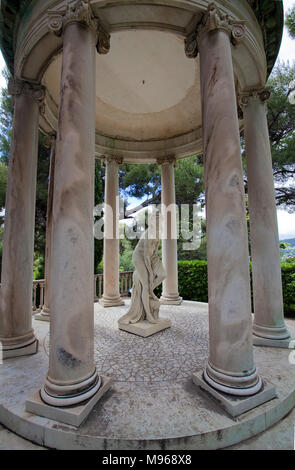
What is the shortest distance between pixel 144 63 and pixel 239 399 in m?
10.6

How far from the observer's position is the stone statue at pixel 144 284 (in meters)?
7.94

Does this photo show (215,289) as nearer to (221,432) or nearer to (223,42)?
(221,432)

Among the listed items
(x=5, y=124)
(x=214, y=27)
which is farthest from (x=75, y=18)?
(x=5, y=124)

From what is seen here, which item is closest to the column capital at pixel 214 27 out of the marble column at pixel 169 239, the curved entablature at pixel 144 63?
the curved entablature at pixel 144 63

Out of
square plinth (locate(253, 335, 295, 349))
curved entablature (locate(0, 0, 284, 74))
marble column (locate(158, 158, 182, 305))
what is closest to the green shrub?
marble column (locate(158, 158, 182, 305))

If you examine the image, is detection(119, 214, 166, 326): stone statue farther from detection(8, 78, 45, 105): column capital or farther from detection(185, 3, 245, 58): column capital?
detection(8, 78, 45, 105): column capital

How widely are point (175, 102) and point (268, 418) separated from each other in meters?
11.8

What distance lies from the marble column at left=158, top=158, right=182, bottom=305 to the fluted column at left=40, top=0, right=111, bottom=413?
27.2 feet

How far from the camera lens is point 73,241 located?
13.5ft

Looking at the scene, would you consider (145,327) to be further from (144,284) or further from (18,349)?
(18,349)

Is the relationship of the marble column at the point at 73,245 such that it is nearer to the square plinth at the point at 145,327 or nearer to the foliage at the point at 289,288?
the square plinth at the point at 145,327

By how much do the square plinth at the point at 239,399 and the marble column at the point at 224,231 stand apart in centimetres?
8

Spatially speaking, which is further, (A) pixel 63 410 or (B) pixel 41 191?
(B) pixel 41 191

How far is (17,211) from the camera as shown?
250 inches
